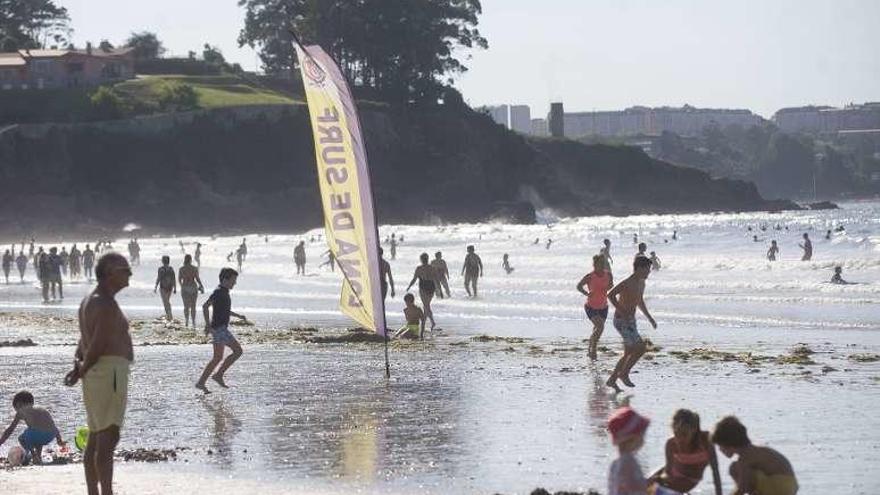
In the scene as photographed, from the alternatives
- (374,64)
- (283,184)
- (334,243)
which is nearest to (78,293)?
(334,243)

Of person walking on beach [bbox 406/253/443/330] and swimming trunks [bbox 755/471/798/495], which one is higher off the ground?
person walking on beach [bbox 406/253/443/330]

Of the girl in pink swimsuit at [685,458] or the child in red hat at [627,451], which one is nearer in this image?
the child in red hat at [627,451]

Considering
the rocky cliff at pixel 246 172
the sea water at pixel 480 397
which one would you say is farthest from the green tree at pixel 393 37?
the sea water at pixel 480 397

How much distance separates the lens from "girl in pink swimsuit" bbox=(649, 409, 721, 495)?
9.33 metres

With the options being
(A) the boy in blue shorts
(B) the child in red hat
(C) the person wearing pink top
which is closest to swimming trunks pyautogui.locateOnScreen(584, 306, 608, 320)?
(C) the person wearing pink top

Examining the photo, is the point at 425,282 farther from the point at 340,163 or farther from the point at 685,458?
the point at 685,458

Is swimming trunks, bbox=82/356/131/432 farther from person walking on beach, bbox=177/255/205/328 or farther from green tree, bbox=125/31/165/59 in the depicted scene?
green tree, bbox=125/31/165/59

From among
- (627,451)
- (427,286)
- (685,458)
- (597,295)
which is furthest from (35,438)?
(427,286)

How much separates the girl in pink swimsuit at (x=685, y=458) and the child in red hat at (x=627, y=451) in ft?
3.32

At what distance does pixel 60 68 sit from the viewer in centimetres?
12606

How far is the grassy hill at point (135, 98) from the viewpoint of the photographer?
116875mm

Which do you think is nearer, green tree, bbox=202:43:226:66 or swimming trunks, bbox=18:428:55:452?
swimming trunks, bbox=18:428:55:452

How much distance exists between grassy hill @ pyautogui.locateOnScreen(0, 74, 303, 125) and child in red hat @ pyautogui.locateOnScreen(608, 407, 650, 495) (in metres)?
112

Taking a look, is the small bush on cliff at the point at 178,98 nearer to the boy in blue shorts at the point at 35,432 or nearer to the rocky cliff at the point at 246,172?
the rocky cliff at the point at 246,172
